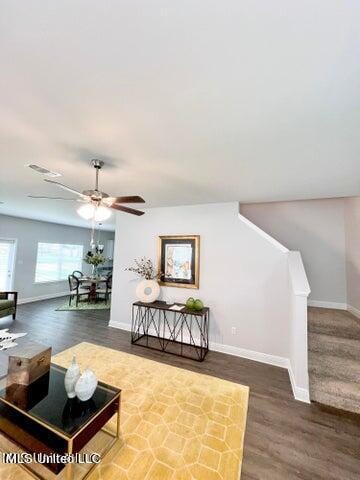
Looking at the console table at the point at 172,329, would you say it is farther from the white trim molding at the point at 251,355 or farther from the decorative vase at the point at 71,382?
the decorative vase at the point at 71,382

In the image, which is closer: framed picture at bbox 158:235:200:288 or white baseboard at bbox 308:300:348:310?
white baseboard at bbox 308:300:348:310

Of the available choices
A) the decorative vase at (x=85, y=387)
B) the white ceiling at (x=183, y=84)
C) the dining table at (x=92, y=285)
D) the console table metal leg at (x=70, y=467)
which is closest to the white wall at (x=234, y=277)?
the white ceiling at (x=183, y=84)

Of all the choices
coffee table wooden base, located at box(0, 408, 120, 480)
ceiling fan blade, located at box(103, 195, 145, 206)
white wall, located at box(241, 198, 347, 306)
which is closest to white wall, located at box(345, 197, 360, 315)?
white wall, located at box(241, 198, 347, 306)

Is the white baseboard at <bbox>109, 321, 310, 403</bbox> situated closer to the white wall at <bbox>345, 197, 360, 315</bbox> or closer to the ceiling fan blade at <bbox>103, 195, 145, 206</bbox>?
the white wall at <bbox>345, 197, 360, 315</bbox>

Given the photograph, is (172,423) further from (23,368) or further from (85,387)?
(23,368)

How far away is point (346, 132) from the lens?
1.53 meters

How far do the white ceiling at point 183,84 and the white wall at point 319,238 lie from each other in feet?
6.28

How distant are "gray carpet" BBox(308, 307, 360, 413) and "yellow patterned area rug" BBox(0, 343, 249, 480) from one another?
87 centimetres

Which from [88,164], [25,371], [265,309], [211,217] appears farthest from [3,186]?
[265,309]

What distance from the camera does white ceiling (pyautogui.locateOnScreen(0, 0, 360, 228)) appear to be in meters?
0.83

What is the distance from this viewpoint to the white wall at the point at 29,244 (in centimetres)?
603

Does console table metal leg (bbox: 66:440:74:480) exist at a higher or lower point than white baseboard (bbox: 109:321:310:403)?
higher

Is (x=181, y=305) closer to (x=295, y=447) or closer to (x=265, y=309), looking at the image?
(x=265, y=309)

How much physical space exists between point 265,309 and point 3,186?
14.9 feet
